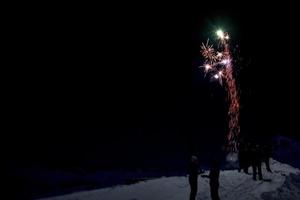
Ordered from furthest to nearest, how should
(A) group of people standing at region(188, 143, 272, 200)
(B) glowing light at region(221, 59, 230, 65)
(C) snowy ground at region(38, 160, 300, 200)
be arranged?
(B) glowing light at region(221, 59, 230, 65) < (C) snowy ground at region(38, 160, 300, 200) < (A) group of people standing at region(188, 143, 272, 200)

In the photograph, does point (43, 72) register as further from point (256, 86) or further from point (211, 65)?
point (256, 86)

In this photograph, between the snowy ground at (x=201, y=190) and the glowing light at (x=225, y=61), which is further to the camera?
the glowing light at (x=225, y=61)

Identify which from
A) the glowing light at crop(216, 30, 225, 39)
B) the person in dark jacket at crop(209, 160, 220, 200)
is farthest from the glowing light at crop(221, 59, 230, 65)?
the person in dark jacket at crop(209, 160, 220, 200)

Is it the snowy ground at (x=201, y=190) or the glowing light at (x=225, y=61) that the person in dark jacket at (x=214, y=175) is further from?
the glowing light at (x=225, y=61)

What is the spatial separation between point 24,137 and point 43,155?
1.88m

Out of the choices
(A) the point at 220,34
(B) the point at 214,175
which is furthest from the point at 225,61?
(B) the point at 214,175

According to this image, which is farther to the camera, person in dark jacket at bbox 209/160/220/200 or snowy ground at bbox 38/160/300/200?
snowy ground at bbox 38/160/300/200

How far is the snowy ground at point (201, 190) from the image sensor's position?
1557 cm

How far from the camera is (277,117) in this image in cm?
4541

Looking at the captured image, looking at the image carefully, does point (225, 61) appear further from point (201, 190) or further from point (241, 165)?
point (201, 190)

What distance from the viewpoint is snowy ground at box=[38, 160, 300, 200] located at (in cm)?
1557

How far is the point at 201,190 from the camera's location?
16562 mm

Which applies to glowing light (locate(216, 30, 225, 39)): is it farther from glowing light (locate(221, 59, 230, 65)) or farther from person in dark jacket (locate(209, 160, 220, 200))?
person in dark jacket (locate(209, 160, 220, 200))

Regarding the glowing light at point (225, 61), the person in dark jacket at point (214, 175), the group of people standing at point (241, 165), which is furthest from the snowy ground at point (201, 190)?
the glowing light at point (225, 61)
